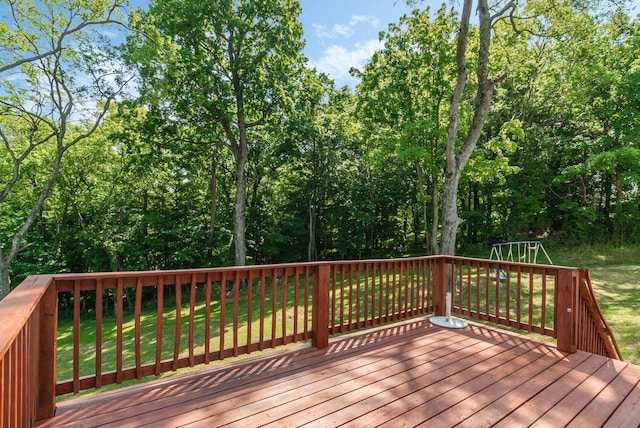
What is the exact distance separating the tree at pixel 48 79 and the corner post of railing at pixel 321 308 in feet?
34.5

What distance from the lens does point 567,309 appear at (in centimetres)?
332

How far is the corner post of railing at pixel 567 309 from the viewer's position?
10.8ft

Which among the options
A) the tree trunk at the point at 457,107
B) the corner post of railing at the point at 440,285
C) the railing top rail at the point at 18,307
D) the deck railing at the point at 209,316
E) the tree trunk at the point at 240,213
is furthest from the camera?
the tree trunk at the point at 240,213

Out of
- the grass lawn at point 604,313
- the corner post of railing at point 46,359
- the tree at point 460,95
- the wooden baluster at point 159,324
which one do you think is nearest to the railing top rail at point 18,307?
the corner post of railing at point 46,359

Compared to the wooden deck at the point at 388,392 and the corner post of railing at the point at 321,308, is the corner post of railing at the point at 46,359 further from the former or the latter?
the corner post of railing at the point at 321,308

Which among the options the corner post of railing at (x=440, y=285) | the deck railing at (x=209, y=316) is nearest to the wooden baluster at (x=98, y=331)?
the deck railing at (x=209, y=316)

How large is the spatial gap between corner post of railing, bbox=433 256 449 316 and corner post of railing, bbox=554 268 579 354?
1364mm

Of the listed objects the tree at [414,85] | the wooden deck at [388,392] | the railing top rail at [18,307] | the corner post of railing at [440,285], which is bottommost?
the wooden deck at [388,392]

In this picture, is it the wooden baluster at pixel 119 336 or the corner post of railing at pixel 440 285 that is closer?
the wooden baluster at pixel 119 336

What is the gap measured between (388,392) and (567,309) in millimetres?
2204

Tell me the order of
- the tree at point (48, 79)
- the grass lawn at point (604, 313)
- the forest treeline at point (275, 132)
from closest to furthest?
the grass lawn at point (604, 313)
the forest treeline at point (275, 132)
the tree at point (48, 79)

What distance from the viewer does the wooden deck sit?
Result: 212cm

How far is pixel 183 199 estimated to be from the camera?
1409 centimetres

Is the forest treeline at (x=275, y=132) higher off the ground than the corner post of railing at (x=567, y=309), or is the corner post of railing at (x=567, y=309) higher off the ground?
the forest treeline at (x=275, y=132)
